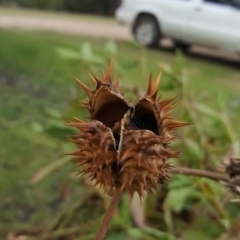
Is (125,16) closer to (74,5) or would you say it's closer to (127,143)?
(74,5)

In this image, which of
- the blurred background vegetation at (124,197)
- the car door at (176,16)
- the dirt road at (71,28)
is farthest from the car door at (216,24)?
the blurred background vegetation at (124,197)

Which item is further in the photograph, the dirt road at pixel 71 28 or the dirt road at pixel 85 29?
the dirt road at pixel 71 28

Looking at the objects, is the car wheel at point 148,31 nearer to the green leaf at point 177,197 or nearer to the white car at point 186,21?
the white car at point 186,21

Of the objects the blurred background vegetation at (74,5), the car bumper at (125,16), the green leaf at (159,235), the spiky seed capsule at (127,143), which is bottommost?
the blurred background vegetation at (74,5)

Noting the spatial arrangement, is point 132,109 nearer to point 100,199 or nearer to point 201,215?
point 201,215

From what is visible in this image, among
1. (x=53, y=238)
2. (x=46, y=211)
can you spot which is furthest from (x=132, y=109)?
(x=46, y=211)

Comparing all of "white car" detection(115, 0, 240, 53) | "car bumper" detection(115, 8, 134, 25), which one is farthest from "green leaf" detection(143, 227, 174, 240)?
"car bumper" detection(115, 8, 134, 25)
